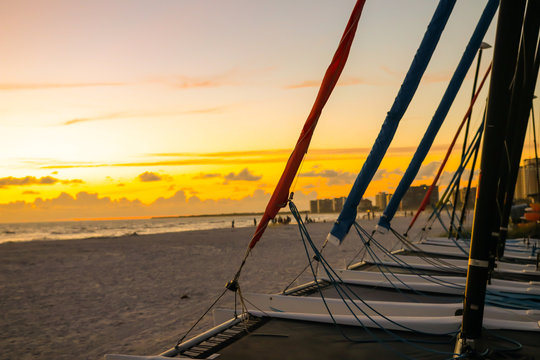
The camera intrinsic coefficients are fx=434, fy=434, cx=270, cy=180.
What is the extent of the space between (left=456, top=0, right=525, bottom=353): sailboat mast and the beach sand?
16.4 ft

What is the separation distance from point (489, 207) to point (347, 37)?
284 cm

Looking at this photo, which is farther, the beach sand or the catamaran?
the beach sand

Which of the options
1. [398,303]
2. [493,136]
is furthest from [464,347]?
[493,136]

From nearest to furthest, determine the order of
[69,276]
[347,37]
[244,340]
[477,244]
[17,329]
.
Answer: [477,244]
[244,340]
[347,37]
[17,329]
[69,276]

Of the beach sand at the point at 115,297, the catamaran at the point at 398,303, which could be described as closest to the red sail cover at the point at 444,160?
the beach sand at the point at 115,297

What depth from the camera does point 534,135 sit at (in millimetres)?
14000

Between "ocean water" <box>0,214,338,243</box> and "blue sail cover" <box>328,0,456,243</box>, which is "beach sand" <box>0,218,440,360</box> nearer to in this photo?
"blue sail cover" <box>328,0,456,243</box>

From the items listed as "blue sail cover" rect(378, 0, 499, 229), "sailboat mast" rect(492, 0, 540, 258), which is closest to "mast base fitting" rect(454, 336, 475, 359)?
"sailboat mast" rect(492, 0, 540, 258)

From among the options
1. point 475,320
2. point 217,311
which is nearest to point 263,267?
point 217,311

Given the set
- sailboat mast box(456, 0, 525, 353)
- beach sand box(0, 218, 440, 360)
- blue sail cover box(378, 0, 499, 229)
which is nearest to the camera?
sailboat mast box(456, 0, 525, 353)

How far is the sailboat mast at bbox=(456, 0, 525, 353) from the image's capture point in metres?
4.05

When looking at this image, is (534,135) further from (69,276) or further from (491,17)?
(69,276)

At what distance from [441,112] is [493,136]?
25.4 feet

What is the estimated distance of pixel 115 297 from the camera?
11555 mm
